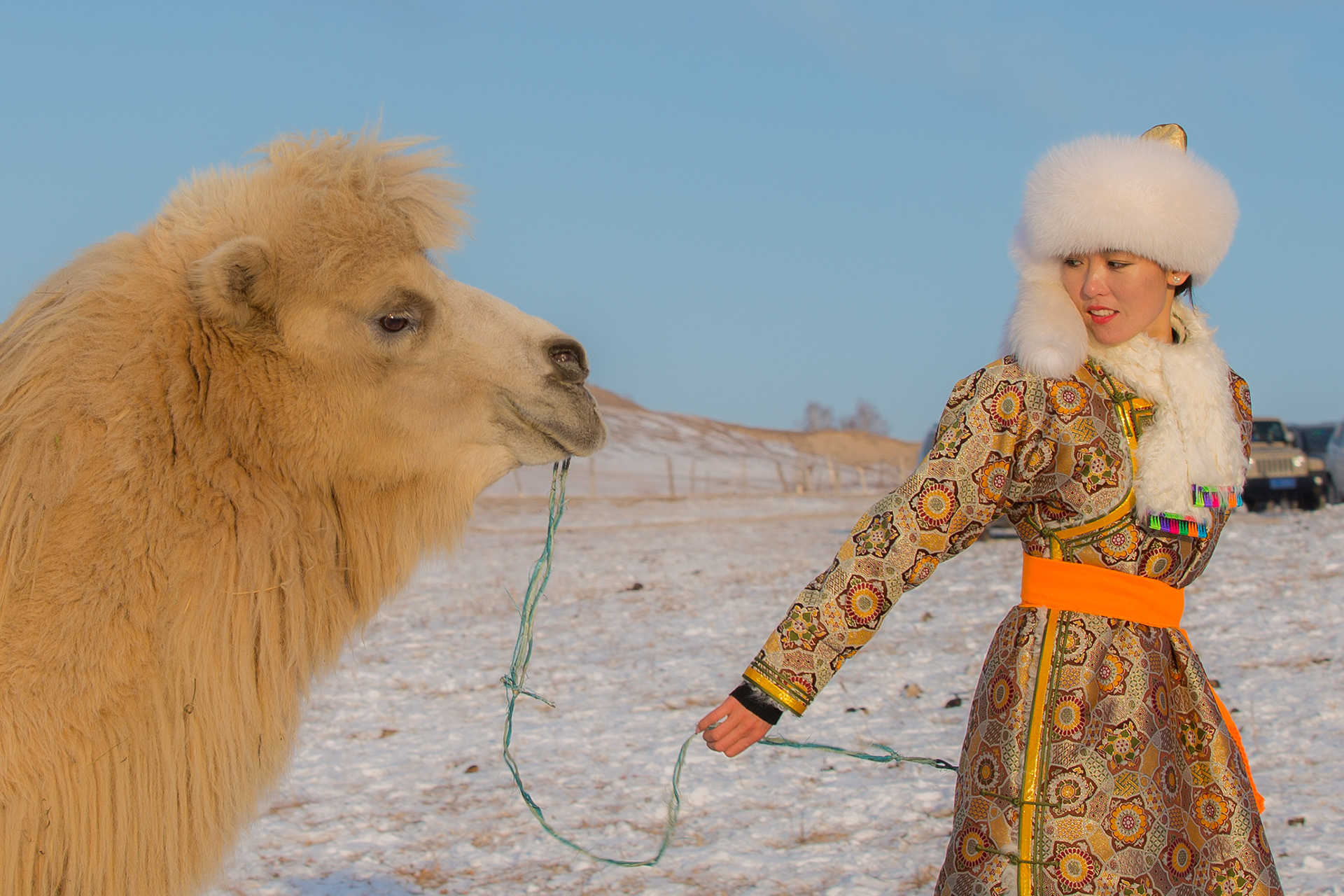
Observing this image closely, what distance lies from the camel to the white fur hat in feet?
3.42

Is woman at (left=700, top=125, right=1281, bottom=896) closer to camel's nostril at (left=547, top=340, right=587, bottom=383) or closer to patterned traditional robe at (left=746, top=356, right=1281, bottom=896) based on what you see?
patterned traditional robe at (left=746, top=356, right=1281, bottom=896)

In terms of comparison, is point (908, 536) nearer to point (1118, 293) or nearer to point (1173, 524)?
point (1173, 524)

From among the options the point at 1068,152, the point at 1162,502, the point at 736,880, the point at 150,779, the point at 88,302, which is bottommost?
the point at 736,880

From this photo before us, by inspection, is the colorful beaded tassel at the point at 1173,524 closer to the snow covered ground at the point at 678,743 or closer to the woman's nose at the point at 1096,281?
the woman's nose at the point at 1096,281

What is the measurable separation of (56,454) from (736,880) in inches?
111

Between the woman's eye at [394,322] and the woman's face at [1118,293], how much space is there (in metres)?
1.50

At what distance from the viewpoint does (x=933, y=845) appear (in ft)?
14.5

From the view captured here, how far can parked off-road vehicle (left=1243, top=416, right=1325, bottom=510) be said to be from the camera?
19.5 metres

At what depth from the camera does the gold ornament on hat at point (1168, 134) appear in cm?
273

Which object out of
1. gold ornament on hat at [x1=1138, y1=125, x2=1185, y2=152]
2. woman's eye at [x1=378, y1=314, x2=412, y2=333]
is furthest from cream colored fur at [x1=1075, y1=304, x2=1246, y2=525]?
woman's eye at [x1=378, y1=314, x2=412, y2=333]

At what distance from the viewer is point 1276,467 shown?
19547mm

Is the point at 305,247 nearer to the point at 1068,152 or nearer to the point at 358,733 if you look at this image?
the point at 1068,152

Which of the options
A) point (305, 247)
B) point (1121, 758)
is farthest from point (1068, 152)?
point (305, 247)

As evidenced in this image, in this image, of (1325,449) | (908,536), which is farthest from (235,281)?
(1325,449)
